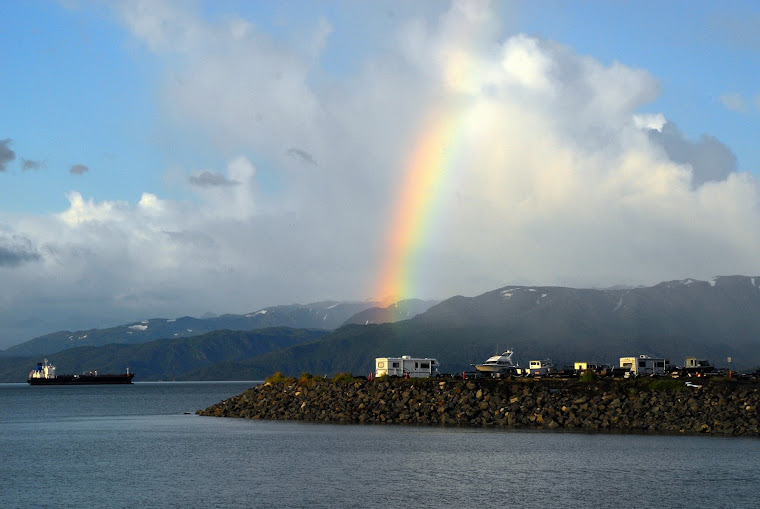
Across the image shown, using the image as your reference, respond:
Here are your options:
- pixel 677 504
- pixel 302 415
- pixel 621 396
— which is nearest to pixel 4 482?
pixel 677 504

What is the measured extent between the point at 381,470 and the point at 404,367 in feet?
240

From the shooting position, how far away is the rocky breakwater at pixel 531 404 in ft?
266

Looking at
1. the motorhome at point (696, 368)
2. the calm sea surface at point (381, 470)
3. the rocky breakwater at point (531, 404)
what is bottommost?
the calm sea surface at point (381, 470)

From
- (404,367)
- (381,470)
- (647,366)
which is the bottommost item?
(381,470)

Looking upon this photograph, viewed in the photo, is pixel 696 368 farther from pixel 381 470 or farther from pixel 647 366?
pixel 381 470

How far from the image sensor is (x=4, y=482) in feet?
184

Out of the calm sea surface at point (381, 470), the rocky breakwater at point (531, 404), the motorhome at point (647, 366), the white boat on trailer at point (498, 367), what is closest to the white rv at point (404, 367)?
the rocky breakwater at point (531, 404)

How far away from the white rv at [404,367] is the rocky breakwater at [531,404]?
17.6 m

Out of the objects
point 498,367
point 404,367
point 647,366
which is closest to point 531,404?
point 404,367

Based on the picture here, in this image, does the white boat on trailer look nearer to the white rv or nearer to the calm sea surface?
the white rv

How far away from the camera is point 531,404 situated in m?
89.1

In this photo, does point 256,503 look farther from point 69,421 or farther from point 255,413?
point 69,421

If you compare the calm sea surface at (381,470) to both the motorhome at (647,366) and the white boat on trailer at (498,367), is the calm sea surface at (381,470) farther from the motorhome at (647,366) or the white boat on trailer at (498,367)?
the white boat on trailer at (498,367)

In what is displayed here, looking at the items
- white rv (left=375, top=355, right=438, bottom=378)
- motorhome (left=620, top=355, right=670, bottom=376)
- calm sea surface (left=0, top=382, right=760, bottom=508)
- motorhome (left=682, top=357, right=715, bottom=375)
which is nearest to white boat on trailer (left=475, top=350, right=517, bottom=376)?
motorhome (left=620, top=355, right=670, bottom=376)
